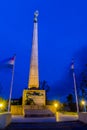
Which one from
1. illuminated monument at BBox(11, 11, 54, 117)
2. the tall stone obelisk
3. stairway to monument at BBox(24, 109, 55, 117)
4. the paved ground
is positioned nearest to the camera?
the paved ground

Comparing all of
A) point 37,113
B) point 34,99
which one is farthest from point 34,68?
point 37,113

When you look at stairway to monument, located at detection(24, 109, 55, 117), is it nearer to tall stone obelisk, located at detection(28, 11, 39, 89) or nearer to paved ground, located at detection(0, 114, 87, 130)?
tall stone obelisk, located at detection(28, 11, 39, 89)

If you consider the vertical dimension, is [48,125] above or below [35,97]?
below

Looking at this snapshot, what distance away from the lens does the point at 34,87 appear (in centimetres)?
4016

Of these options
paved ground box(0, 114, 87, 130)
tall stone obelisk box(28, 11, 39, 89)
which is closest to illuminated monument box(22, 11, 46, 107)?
tall stone obelisk box(28, 11, 39, 89)

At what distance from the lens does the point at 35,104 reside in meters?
38.4

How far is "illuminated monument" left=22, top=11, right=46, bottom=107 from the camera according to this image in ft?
127

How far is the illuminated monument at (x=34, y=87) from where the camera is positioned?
127ft

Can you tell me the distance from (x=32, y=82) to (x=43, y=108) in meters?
4.87

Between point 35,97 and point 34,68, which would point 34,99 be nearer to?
point 35,97

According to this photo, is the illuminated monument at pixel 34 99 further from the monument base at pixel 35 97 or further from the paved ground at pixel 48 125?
the paved ground at pixel 48 125

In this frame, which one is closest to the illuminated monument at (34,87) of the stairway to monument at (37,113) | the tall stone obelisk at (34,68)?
the tall stone obelisk at (34,68)

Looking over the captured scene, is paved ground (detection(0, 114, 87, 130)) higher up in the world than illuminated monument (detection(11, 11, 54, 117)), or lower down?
lower down

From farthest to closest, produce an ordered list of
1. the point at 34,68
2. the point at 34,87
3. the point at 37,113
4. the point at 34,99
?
the point at 34,68, the point at 34,87, the point at 34,99, the point at 37,113
